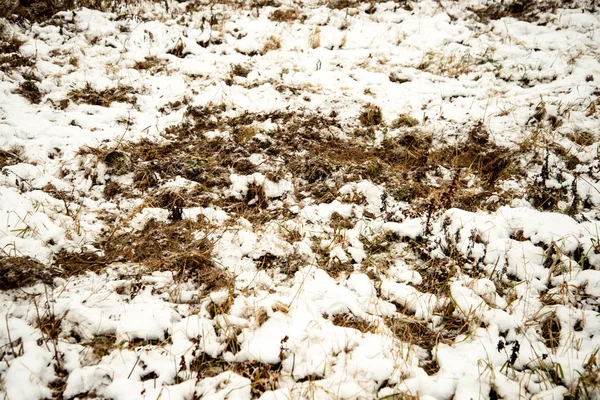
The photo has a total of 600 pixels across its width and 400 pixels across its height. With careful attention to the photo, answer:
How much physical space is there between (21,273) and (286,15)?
20.8ft

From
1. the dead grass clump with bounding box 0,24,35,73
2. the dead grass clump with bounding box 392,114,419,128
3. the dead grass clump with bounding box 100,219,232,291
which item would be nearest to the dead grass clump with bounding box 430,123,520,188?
the dead grass clump with bounding box 392,114,419,128

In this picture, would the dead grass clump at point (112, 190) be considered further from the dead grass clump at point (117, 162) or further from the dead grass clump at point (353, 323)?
the dead grass clump at point (353, 323)

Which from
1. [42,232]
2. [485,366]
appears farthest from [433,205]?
[42,232]

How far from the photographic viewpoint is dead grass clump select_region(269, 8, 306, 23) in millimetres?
6754

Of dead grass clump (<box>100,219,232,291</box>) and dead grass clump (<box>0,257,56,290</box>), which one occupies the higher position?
dead grass clump (<box>0,257,56,290</box>)

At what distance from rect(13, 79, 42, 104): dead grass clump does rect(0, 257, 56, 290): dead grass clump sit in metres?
2.81

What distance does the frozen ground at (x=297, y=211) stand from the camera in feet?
7.14

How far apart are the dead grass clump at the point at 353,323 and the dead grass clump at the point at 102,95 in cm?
402

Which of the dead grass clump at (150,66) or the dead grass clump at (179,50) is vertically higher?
the dead grass clump at (179,50)

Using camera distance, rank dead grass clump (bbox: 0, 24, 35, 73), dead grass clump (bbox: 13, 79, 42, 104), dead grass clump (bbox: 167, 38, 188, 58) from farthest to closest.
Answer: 1. dead grass clump (bbox: 167, 38, 188, 58)
2. dead grass clump (bbox: 0, 24, 35, 73)
3. dead grass clump (bbox: 13, 79, 42, 104)

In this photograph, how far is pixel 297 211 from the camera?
3428 mm

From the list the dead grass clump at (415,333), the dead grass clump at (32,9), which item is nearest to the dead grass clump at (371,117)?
the dead grass clump at (415,333)

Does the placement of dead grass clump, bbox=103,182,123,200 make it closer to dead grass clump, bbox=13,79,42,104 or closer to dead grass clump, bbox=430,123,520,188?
dead grass clump, bbox=13,79,42,104

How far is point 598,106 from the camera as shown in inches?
172
